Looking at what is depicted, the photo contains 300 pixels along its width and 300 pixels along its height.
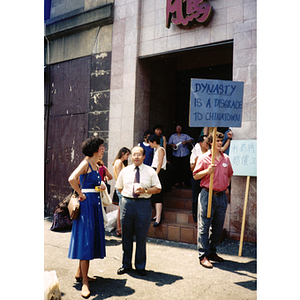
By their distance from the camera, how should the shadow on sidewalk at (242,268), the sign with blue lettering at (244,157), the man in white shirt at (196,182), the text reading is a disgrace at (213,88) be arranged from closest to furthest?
1. the shadow on sidewalk at (242,268)
2. the text reading is a disgrace at (213,88)
3. the sign with blue lettering at (244,157)
4. the man in white shirt at (196,182)

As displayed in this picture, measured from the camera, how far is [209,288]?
3.24m

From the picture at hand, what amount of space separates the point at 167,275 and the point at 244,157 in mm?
2153

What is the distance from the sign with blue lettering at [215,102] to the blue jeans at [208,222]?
3.46 feet

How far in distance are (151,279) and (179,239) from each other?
167 centimetres

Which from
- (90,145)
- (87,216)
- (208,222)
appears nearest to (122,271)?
(87,216)

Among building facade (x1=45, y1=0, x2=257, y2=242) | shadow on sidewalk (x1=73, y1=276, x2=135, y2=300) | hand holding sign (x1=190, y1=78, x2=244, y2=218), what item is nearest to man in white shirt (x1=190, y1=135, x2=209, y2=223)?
hand holding sign (x1=190, y1=78, x2=244, y2=218)

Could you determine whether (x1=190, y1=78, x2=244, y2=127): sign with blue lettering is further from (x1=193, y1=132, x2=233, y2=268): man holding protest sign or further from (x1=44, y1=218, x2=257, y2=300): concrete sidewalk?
(x1=44, y1=218, x2=257, y2=300): concrete sidewalk

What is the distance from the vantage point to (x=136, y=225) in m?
3.80

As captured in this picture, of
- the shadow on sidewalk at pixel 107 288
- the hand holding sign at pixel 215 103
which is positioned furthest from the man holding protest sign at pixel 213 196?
the shadow on sidewalk at pixel 107 288

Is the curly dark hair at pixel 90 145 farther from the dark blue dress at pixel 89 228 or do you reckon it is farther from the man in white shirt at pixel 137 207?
the man in white shirt at pixel 137 207

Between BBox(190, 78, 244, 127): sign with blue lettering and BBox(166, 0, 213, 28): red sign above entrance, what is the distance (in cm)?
268

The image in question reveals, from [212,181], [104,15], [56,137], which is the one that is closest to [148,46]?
[104,15]

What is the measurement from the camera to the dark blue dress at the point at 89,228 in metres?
3.21

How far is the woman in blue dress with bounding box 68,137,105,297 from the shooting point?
Answer: 3201 mm
